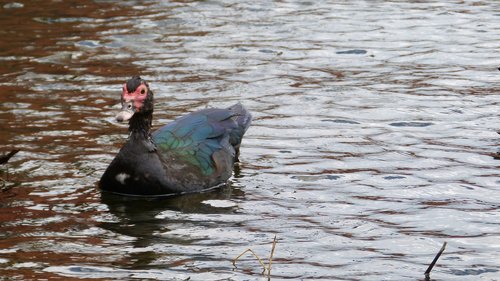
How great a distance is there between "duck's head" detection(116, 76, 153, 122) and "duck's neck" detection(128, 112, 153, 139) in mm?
58

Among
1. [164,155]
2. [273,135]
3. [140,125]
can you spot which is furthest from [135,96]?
[273,135]

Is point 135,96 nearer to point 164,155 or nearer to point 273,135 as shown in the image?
point 164,155

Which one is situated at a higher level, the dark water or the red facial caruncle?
the red facial caruncle

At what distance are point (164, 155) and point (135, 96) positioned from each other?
68cm

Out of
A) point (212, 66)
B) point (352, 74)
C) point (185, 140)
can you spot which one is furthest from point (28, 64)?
point (185, 140)

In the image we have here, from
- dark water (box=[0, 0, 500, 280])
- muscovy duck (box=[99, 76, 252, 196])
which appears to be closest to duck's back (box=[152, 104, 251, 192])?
muscovy duck (box=[99, 76, 252, 196])

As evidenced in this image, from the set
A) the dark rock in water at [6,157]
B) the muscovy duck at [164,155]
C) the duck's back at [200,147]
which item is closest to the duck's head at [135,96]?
the muscovy duck at [164,155]

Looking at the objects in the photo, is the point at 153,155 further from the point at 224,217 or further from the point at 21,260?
the point at 21,260

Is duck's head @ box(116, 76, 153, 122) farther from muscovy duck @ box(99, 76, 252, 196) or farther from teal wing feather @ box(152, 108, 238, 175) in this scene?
teal wing feather @ box(152, 108, 238, 175)

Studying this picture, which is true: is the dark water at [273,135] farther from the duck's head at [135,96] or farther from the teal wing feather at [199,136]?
the duck's head at [135,96]

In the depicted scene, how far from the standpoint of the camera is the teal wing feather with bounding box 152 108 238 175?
12.2 m

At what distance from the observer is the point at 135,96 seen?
11688 millimetres

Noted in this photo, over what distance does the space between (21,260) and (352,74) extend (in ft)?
26.3

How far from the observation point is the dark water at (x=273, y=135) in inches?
388
